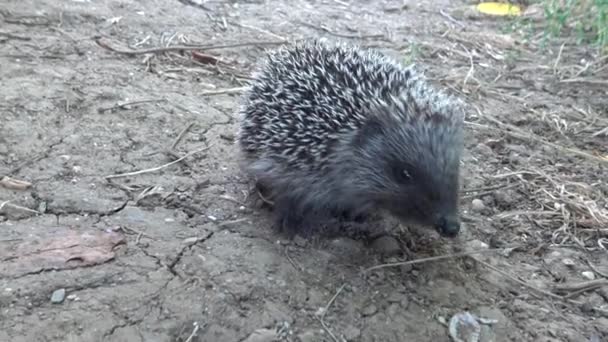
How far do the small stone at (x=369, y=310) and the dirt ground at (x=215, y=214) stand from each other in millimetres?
28

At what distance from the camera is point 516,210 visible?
4691 millimetres

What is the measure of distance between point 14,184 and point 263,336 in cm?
203

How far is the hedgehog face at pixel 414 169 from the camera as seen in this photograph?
3.79 meters

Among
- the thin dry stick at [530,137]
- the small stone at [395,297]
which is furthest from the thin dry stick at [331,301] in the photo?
the thin dry stick at [530,137]

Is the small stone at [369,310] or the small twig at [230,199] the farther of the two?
the small twig at [230,199]

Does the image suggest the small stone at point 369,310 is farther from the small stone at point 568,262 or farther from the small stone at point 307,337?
the small stone at point 568,262

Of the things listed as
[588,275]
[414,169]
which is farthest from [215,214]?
[588,275]

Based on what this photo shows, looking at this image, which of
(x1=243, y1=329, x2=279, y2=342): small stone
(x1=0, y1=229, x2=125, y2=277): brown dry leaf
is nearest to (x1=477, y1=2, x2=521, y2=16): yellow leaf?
(x1=0, y1=229, x2=125, y2=277): brown dry leaf

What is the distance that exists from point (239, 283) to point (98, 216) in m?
1.09

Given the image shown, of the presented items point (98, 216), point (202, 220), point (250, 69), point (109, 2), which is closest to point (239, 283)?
point (202, 220)

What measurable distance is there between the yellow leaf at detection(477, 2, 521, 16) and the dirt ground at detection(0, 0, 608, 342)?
193 cm

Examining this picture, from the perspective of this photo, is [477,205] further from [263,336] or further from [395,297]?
[263,336]

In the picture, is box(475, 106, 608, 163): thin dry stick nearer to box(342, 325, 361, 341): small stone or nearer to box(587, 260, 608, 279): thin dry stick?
box(587, 260, 608, 279): thin dry stick

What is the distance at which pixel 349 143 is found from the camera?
407 cm
